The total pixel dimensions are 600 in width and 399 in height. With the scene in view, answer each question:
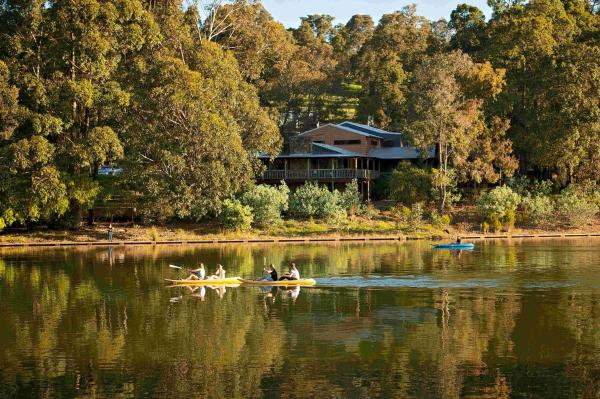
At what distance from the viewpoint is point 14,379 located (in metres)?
23.5

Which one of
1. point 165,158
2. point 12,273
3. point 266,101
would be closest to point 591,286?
point 12,273

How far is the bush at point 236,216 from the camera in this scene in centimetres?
7181

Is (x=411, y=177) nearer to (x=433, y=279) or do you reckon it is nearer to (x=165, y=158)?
(x=165, y=158)

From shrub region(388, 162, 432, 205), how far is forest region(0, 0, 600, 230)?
1010 millimetres

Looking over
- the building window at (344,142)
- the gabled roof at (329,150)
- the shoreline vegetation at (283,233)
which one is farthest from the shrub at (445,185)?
the building window at (344,142)

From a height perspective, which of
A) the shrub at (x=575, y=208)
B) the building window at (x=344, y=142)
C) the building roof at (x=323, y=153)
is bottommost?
the shrub at (x=575, y=208)

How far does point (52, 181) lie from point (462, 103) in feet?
122

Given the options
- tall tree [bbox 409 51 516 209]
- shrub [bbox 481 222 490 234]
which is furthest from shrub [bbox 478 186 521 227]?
tall tree [bbox 409 51 516 209]

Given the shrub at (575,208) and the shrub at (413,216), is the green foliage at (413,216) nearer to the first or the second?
the shrub at (413,216)

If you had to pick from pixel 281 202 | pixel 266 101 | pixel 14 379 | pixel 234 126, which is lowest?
pixel 14 379

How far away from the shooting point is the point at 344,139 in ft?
299

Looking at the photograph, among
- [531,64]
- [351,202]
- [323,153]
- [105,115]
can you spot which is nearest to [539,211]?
[531,64]

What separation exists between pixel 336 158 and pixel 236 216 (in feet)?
57.9

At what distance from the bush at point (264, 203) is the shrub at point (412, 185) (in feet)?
37.1
